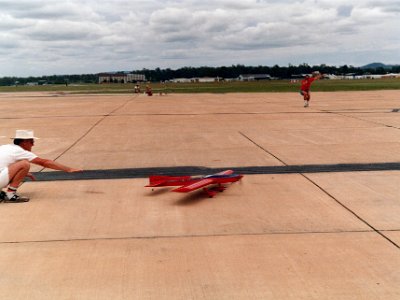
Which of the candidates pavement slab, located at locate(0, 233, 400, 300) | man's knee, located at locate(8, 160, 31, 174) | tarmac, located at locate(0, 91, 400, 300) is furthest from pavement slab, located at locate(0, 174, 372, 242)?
man's knee, located at locate(8, 160, 31, 174)

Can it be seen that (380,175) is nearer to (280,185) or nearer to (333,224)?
(280,185)

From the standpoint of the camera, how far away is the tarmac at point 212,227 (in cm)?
402

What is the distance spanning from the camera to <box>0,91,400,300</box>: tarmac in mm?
4023

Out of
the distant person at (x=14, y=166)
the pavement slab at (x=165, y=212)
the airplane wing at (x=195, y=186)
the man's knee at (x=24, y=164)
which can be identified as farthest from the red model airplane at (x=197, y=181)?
the man's knee at (x=24, y=164)

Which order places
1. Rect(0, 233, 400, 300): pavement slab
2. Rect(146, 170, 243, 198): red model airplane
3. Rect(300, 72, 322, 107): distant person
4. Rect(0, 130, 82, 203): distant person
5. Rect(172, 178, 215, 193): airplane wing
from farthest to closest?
Rect(300, 72, 322, 107): distant person → Rect(146, 170, 243, 198): red model airplane → Rect(0, 130, 82, 203): distant person → Rect(172, 178, 215, 193): airplane wing → Rect(0, 233, 400, 300): pavement slab

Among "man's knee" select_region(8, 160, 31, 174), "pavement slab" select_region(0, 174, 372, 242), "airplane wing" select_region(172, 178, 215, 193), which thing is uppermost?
"man's knee" select_region(8, 160, 31, 174)

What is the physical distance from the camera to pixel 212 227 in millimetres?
5500

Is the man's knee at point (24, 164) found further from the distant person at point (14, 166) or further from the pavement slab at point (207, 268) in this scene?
the pavement slab at point (207, 268)

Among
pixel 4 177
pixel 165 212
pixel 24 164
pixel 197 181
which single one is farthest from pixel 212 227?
pixel 4 177

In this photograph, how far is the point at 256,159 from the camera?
9.70 meters

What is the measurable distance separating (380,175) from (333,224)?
2854 millimetres

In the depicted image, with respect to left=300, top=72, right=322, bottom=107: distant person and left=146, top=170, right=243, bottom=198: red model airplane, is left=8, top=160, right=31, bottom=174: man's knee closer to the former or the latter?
left=146, top=170, right=243, bottom=198: red model airplane

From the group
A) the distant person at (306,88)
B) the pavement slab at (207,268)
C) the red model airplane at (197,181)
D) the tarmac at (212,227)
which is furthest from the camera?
the distant person at (306,88)

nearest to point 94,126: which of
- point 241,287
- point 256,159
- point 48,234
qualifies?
point 256,159
